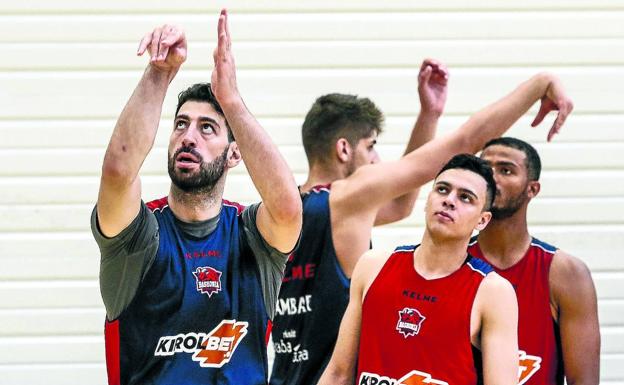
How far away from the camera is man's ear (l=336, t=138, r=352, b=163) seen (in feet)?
20.9

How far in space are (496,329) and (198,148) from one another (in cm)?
142

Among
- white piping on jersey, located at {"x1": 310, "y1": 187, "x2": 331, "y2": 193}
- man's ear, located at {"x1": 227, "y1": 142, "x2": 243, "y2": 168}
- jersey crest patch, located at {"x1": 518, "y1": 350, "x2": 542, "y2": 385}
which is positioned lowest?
jersey crest patch, located at {"x1": 518, "y1": 350, "x2": 542, "y2": 385}

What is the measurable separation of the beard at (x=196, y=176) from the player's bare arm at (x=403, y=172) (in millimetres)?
1318

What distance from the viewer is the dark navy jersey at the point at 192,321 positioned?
4625 mm

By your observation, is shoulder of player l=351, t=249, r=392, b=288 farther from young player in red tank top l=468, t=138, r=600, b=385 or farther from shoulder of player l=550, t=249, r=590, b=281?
shoulder of player l=550, t=249, r=590, b=281

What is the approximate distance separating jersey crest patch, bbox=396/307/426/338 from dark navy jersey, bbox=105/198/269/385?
0.64m

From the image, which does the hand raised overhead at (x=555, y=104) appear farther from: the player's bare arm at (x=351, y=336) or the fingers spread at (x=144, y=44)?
the fingers spread at (x=144, y=44)

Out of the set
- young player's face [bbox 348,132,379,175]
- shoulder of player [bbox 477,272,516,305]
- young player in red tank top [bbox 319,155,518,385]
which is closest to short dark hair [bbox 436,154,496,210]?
young player in red tank top [bbox 319,155,518,385]

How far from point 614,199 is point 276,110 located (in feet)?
7.10

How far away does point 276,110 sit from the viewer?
7344mm

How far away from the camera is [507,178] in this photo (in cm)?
605

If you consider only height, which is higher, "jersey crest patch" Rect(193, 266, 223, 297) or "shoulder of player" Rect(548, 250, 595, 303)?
"jersey crest patch" Rect(193, 266, 223, 297)

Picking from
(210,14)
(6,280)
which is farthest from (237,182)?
(6,280)

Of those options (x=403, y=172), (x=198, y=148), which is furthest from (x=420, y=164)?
(x=198, y=148)
